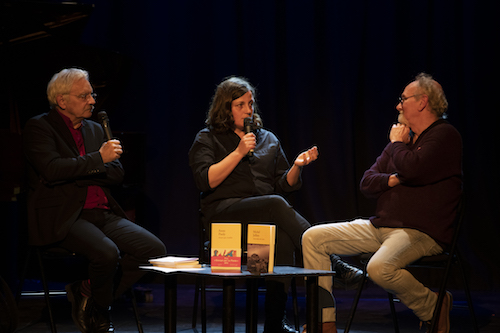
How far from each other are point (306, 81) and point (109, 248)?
2336mm

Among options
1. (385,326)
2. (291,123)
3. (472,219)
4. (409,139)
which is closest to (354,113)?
(291,123)

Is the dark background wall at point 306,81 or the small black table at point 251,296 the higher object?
the dark background wall at point 306,81

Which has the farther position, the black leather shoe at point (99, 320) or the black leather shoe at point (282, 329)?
the black leather shoe at point (99, 320)

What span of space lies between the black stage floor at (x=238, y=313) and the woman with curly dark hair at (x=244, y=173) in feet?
2.21

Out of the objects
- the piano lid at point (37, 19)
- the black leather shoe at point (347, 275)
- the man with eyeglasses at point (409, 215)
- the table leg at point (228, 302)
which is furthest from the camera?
the piano lid at point (37, 19)

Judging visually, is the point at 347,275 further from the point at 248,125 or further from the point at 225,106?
the point at 225,106

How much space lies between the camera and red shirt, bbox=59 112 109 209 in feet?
9.89

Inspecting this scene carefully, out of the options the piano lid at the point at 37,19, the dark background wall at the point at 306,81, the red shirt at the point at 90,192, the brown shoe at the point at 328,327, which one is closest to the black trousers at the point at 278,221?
the brown shoe at the point at 328,327

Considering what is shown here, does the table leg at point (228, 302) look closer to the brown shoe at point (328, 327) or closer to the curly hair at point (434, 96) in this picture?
the brown shoe at point (328, 327)

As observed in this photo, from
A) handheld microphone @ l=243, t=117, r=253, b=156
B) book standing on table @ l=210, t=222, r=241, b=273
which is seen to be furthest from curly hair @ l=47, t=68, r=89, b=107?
book standing on table @ l=210, t=222, r=241, b=273

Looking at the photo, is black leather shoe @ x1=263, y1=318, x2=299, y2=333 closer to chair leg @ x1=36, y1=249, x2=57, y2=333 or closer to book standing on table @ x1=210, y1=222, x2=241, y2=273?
book standing on table @ x1=210, y1=222, x2=241, y2=273

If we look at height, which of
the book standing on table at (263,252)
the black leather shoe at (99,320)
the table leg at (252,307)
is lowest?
the black leather shoe at (99,320)

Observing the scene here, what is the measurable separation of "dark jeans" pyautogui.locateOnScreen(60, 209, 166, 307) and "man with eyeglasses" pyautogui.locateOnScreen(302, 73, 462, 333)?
2.95ft

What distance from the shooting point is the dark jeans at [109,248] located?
2.74 meters
